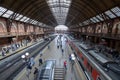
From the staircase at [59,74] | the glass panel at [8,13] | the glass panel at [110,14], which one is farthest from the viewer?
the glass panel at [8,13]

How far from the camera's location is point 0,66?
28.6 meters

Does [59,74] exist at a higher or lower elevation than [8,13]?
lower

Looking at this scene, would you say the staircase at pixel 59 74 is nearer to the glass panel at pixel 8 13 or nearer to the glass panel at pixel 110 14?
the glass panel at pixel 110 14

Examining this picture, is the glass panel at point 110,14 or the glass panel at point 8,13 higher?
the glass panel at point 8,13

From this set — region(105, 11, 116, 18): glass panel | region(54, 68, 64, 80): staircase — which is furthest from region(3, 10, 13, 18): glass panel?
region(105, 11, 116, 18): glass panel

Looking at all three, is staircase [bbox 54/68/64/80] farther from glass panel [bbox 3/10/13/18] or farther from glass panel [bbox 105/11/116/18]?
glass panel [bbox 3/10/13/18]

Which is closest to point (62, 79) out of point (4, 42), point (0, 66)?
A: point (0, 66)

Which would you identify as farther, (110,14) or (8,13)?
(8,13)

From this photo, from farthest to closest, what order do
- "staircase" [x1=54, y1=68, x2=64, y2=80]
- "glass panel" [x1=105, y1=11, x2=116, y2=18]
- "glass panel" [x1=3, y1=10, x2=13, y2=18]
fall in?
"glass panel" [x1=3, y1=10, x2=13, y2=18] → "glass panel" [x1=105, y1=11, x2=116, y2=18] → "staircase" [x1=54, y1=68, x2=64, y2=80]

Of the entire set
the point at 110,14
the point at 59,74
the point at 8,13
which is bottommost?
the point at 59,74

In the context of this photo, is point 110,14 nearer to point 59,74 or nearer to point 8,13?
point 59,74

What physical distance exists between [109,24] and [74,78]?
85.7 feet

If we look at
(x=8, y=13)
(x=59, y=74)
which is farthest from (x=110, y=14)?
(x=8, y=13)

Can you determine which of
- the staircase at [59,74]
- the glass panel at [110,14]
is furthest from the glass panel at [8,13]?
the glass panel at [110,14]
